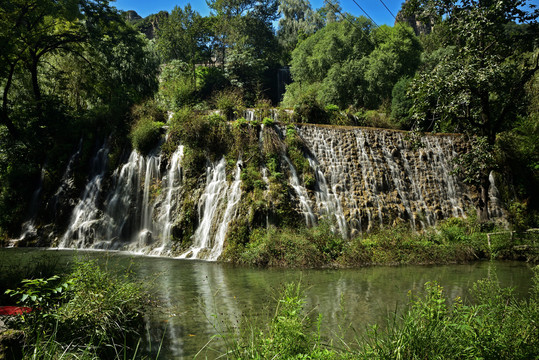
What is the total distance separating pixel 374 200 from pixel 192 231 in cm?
723

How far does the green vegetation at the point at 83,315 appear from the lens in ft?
11.4

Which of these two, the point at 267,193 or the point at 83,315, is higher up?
the point at 267,193

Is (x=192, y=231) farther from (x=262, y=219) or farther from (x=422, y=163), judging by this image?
(x=422, y=163)

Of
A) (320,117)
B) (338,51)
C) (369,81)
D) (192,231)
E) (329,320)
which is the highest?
(338,51)

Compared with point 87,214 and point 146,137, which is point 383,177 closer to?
point 146,137

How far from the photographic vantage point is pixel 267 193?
12719mm

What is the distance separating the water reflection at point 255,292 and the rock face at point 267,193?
2.25 meters

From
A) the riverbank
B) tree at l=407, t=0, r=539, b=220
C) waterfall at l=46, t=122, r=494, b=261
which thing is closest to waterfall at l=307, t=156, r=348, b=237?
waterfall at l=46, t=122, r=494, b=261

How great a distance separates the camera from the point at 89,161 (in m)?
16.3

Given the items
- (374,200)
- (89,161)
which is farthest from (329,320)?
(89,161)

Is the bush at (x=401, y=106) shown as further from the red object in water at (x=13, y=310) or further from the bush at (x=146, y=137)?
the red object in water at (x=13, y=310)

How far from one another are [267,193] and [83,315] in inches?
354

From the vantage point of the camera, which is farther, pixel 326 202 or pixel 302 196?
pixel 326 202

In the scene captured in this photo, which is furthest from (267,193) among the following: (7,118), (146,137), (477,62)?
(7,118)
